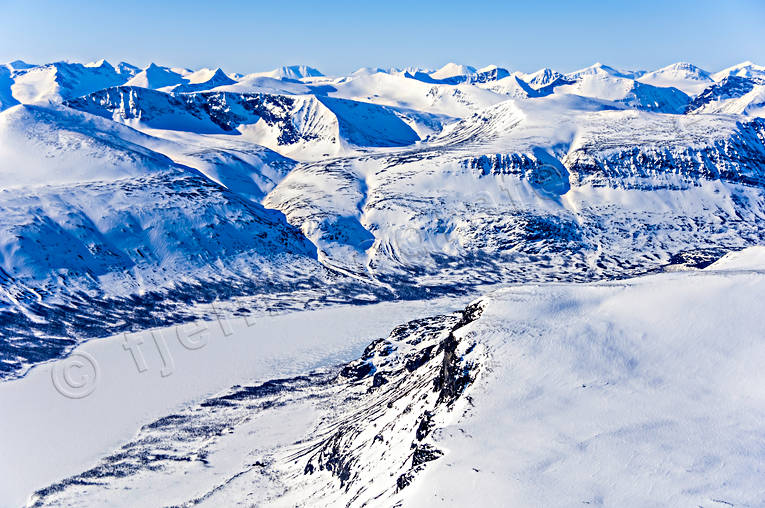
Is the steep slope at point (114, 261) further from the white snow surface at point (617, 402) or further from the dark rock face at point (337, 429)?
the white snow surface at point (617, 402)

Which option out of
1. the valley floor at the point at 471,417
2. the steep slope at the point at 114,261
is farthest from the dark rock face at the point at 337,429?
the steep slope at the point at 114,261

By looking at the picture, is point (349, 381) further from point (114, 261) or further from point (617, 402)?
point (114, 261)

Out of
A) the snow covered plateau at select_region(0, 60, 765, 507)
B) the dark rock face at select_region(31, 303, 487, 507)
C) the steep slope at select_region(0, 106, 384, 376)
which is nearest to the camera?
the snow covered plateau at select_region(0, 60, 765, 507)

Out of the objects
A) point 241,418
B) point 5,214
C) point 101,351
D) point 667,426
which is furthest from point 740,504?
point 5,214

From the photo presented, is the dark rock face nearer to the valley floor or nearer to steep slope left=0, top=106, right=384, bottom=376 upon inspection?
the valley floor

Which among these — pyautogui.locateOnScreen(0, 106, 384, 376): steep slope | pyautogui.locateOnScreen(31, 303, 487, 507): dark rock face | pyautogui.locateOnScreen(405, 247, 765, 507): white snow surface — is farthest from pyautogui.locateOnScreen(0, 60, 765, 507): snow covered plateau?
pyautogui.locateOnScreen(0, 106, 384, 376): steep slope

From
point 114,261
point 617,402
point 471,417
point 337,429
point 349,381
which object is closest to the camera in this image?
point 617,402

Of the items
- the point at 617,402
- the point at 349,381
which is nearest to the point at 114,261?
the point at 349,381

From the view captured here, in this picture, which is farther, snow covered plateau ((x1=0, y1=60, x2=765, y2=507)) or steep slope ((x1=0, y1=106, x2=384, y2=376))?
steep slope ((x1=0, y1=106, x2=384, y2=376))
